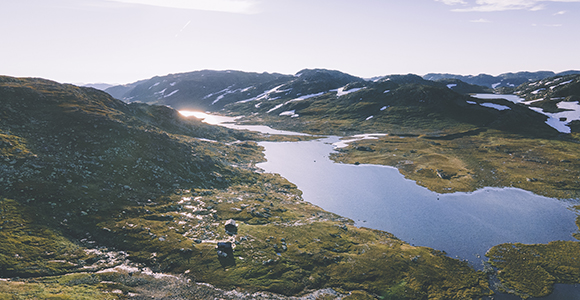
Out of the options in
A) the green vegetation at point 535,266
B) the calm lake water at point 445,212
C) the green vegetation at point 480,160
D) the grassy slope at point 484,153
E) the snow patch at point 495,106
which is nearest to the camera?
the green vegetation at point 535,266

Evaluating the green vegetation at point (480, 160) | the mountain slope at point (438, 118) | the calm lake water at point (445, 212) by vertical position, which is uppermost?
the mountain slope at point (438, 118)

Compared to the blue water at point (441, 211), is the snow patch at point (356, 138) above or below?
above

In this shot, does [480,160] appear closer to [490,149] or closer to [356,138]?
[490,149]

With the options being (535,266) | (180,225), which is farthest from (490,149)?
(180,225)

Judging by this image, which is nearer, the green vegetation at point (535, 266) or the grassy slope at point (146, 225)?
the grassy slope at point (146, 225)

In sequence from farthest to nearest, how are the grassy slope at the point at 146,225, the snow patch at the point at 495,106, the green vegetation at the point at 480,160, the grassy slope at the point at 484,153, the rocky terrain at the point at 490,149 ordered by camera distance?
the snow patch at the point at 495,106, the green vegetation at the point at 480,160, the rocky terrain at the point at 490,149, the grassy slope at the point at 484,153, the grassy slope at the point at 146,225

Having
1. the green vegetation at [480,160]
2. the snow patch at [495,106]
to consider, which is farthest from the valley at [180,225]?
the snow patch at [495,106]

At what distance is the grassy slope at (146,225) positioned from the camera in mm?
30414

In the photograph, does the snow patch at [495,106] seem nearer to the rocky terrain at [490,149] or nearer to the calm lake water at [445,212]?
the rocky terrain at [490,149]

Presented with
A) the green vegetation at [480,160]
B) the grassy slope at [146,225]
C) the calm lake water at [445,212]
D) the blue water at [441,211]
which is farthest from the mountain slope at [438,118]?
the grassy slope at [146,225]

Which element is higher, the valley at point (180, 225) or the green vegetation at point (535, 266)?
the valley at point (180, 225)

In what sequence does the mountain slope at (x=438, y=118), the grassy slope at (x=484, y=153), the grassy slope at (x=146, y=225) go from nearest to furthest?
the grassy slope at (x=146, y=225) → the grassy slope at (x=484, y=153) → the mountain slope at (x=438, y=118)

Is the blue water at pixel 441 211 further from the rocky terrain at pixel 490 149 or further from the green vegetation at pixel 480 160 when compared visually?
the green vegetation at pixel 480 160

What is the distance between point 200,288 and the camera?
2955 cm
